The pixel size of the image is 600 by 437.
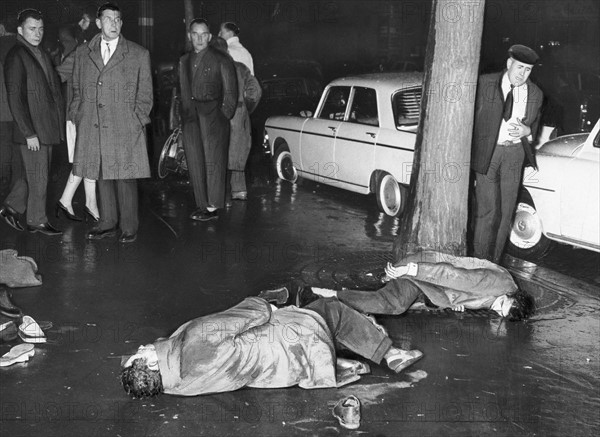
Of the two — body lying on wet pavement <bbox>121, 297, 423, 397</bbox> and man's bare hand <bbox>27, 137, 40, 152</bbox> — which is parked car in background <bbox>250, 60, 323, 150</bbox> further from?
Result: body lying on wet pavement <bbox>121, 297, 423, 397</bbox>

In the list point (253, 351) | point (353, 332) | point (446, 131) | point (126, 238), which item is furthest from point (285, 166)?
point (253, 351)

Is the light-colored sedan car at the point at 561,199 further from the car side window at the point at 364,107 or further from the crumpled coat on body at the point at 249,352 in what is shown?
the crumpled coat on body at the point at 249,352

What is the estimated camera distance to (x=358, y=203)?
37.9 ft

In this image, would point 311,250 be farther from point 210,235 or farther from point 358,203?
point 358,203

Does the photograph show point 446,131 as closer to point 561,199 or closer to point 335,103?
A: point 561,199

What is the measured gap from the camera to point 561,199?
8438 mm

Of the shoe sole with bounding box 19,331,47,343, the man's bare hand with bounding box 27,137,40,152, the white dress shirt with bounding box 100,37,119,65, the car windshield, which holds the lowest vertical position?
the shoe sole with bounding box 19,331,47,343

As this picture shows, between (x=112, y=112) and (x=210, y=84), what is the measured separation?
1.55 meters

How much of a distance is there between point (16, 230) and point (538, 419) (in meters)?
6.08

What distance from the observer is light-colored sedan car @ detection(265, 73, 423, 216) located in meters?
10.2

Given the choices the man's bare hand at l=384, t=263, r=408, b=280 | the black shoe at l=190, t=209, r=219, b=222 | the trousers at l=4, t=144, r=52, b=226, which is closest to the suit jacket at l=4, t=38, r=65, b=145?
the trousers at l=4, t=144, r=52, b=226

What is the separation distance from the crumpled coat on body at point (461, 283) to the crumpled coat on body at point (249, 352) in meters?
1.47

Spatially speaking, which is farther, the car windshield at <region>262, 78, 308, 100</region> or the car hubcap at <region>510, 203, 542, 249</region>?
the car windshield at <region>262, 78, 308, 100</region>

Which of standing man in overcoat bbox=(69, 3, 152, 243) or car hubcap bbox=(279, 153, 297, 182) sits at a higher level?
standing man in overcoat bbox=(69, 3, 152, 243)
